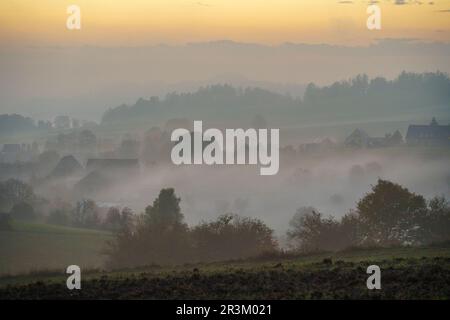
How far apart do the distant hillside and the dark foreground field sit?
12813 centimetres

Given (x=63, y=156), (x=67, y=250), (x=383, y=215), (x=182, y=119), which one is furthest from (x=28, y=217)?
(x=182, y=119)

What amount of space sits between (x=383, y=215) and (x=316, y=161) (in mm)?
84683

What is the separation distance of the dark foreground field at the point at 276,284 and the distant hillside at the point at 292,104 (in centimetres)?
12813

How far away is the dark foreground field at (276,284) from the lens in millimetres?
19094

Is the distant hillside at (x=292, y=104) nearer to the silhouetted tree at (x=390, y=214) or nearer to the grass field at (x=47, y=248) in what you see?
the grass field at (x=47, y=248)

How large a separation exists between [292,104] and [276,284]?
14428 centimetres

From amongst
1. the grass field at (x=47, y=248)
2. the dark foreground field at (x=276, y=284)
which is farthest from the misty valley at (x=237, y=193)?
the grass field at (x=47, y=248)

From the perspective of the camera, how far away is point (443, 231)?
171ft

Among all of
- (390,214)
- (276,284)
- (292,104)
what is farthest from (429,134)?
(276,284)

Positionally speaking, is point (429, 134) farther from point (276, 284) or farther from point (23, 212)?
point (276, 284)

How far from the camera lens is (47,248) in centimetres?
6203

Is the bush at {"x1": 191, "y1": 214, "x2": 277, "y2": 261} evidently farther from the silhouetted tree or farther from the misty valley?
the silhouetted tree

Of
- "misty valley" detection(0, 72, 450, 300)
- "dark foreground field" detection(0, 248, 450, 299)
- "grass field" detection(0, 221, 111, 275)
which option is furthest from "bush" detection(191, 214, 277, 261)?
"dark foreground field" detection(0, 248, 450, 299)
